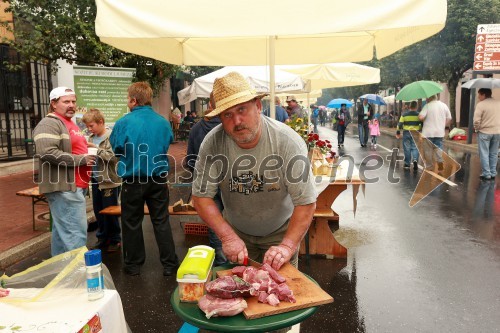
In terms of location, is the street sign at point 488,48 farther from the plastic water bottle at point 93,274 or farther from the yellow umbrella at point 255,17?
the plastic water bottle at point 93,274

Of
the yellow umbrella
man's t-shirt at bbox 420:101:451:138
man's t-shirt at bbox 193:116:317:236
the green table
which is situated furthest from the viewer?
man's t-shirt at bbox 420:101:451:138

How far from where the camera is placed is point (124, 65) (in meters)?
9.10

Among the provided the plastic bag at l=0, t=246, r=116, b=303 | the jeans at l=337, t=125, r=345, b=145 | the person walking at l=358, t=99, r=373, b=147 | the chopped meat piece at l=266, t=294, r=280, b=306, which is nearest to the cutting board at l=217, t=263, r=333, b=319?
the chopped meat piece at l=266, t=294, r=280, b=306

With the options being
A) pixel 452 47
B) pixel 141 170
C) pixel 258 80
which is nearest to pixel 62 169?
pixel 141 170

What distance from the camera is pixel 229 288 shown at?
79.7 inches

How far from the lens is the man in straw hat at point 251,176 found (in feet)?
8.12

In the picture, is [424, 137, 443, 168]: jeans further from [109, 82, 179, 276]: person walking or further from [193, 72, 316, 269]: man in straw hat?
[193, 72, 316, 269]: man in straw hat

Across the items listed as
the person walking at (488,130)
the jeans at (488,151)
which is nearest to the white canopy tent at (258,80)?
the person walking at (488,130)

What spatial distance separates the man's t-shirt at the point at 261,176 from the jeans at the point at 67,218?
1.92 metres

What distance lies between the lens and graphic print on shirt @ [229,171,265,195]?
263cm

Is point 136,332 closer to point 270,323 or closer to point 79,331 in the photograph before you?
point 79,331

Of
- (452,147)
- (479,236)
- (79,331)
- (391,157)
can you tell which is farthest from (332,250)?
(452,147)

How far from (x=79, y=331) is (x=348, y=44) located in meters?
5.14

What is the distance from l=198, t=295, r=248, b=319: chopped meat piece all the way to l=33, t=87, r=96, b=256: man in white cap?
2.54 metres
